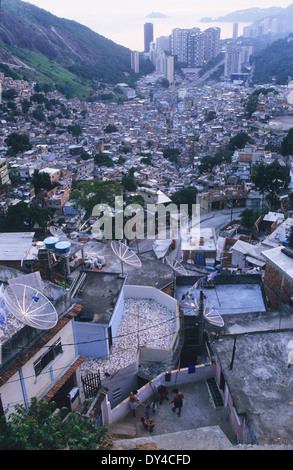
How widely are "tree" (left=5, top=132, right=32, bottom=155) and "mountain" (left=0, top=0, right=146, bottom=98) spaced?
94.5ft

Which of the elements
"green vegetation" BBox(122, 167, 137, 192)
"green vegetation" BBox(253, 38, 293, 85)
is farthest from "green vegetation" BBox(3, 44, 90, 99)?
"green vegetation" BBox(122, 167, 137, 192)

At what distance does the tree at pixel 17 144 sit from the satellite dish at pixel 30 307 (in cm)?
3129

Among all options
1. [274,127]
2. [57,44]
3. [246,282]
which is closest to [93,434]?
[246,282]

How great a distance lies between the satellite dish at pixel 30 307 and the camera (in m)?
4.00

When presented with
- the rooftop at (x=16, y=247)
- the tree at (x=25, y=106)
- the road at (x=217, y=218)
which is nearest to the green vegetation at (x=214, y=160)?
the road at (x=217, y=218)

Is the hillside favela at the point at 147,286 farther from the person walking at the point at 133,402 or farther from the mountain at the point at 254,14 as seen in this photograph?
the mountain at the point at 254,14

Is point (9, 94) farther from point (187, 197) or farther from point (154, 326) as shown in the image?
point (154, 326)

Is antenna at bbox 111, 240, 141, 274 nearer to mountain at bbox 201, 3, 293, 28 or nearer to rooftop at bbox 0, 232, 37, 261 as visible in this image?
rooftop at bbox 0, 232, 37, 261

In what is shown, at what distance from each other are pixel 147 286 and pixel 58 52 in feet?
279

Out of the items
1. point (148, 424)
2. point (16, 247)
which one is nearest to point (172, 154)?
point (16, 247)

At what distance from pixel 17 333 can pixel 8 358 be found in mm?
266

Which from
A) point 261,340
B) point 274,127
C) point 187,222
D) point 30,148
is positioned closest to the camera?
point 261,340
